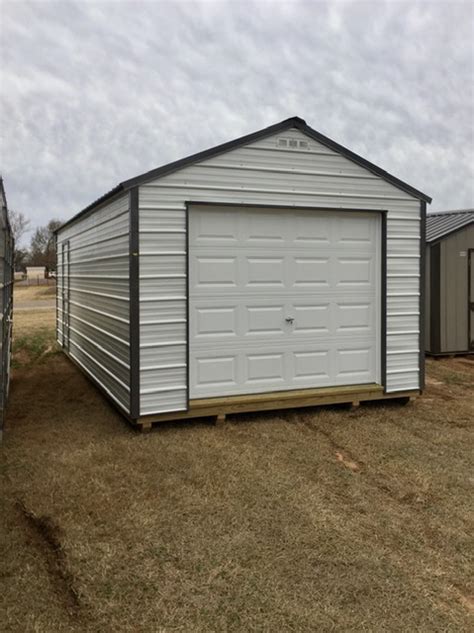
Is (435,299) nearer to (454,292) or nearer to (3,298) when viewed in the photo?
(454,292)

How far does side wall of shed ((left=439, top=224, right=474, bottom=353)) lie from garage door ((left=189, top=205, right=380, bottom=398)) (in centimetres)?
486

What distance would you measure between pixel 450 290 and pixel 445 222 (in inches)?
78.3

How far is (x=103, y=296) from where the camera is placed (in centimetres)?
738

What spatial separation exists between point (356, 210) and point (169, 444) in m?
3.44

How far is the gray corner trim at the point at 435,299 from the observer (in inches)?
432

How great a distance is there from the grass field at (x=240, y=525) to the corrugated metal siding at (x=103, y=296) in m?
0.72

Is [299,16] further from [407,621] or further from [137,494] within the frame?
[407,621]

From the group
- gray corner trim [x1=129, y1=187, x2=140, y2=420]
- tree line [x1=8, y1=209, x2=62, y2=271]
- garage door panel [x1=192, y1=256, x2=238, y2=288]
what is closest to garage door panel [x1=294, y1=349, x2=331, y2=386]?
garage door panel [x1=192, y1=256, x2=238, y2=288]

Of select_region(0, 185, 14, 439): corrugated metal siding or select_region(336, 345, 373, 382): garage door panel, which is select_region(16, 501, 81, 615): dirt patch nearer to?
select_region(0, 185, 14, 439): corrugated metal siding

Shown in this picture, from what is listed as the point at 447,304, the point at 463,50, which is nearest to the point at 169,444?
the point at 447,304

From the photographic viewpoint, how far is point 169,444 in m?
5.36

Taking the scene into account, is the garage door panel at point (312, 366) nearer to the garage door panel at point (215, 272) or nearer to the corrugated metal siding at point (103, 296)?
the garage door panel at point (215, 272)

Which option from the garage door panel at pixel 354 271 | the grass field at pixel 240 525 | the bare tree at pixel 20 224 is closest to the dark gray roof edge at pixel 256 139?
the garage door panel at pixel 354 271

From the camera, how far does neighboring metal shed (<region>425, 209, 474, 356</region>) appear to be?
36.1ft
